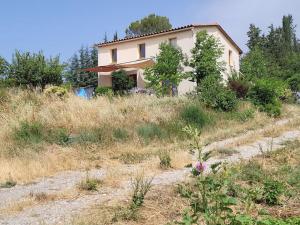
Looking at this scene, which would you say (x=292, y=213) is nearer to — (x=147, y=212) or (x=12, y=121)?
(x=147, y=212)

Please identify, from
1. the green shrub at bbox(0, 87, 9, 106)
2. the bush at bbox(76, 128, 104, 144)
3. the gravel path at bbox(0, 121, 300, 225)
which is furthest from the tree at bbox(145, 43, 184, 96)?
the gravel path at bbox(0, 121, 300, 225)

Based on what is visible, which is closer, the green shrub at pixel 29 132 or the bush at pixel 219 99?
the green shrub at pixel 29 132

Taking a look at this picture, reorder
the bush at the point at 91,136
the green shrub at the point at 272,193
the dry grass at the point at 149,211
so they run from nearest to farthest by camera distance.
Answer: the dry grass at the point at 149,211 < the green shrub at the point at 272,193 < the bush at the point at 91,136

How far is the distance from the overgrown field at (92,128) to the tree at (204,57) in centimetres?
806

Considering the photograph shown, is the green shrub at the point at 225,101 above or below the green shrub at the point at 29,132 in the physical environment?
above

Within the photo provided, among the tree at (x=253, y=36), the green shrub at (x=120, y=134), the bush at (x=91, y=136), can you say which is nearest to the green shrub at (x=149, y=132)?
the green shrub at (x=120, y=134)

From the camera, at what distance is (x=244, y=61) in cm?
3588

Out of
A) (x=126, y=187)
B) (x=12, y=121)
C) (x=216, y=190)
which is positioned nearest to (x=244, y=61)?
(x=12, y=121)

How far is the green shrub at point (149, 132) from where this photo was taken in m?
12.9

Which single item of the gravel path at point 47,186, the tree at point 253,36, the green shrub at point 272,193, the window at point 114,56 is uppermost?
the tree at point 253,36

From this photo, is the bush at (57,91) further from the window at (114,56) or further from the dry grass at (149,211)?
the window at (114,56)

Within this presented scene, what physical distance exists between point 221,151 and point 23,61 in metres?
16.1

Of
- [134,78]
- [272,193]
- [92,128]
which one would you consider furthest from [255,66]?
[272,193]

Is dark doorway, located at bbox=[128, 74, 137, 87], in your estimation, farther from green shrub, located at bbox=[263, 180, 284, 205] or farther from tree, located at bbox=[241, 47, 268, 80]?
green shrub, located at bbox=[263, 180, 284, 205]
